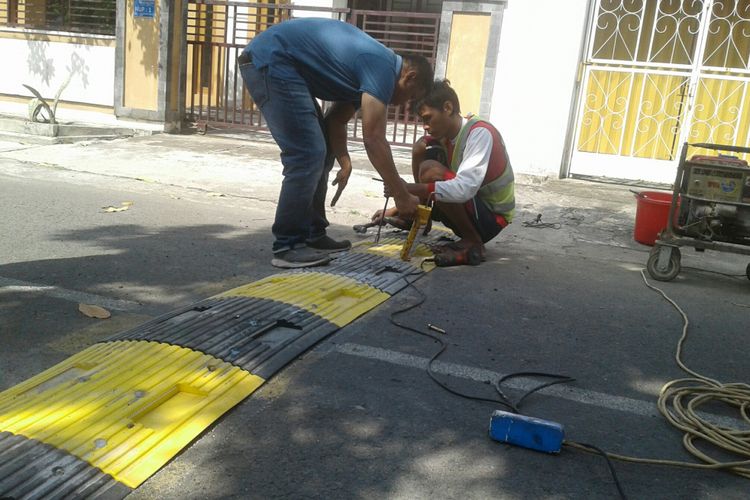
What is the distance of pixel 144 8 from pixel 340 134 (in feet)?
22.9

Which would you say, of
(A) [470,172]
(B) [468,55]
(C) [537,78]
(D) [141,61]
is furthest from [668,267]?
(D) [141,61]

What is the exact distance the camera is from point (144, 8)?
10609mm

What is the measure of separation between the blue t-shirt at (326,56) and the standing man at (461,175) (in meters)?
0.48

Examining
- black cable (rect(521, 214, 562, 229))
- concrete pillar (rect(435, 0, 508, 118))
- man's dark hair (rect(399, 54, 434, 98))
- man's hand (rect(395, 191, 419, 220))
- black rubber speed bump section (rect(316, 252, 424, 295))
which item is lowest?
black rubber speed bump section (rect(316, 252, 424, 295))

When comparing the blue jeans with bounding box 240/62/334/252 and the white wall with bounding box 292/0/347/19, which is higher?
the white wall with bounding box 292/0/347/19

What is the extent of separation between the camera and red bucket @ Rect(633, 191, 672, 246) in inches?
223

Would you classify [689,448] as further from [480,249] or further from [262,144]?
[262,144]

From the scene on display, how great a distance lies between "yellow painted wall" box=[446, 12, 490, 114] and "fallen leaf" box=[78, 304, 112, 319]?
6.51m

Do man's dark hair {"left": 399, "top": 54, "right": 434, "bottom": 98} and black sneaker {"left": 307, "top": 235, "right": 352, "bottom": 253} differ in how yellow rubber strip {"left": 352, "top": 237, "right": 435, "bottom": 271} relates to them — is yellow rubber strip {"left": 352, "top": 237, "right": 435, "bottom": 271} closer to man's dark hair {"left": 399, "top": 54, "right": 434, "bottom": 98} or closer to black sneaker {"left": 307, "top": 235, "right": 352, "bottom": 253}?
black sneaker {"left": 307, "top": 235, "right": 352, "bottom": 253}

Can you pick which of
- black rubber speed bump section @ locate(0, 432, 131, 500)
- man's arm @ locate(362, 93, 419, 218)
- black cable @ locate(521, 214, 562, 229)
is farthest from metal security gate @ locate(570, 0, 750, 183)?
black rubber speed bump section @ locate(0, 432, 131, 500)

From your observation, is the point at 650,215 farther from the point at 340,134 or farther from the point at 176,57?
the point at 176,57

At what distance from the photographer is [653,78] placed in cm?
874

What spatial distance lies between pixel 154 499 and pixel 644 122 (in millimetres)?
8151

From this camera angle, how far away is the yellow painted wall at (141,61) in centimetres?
1065
